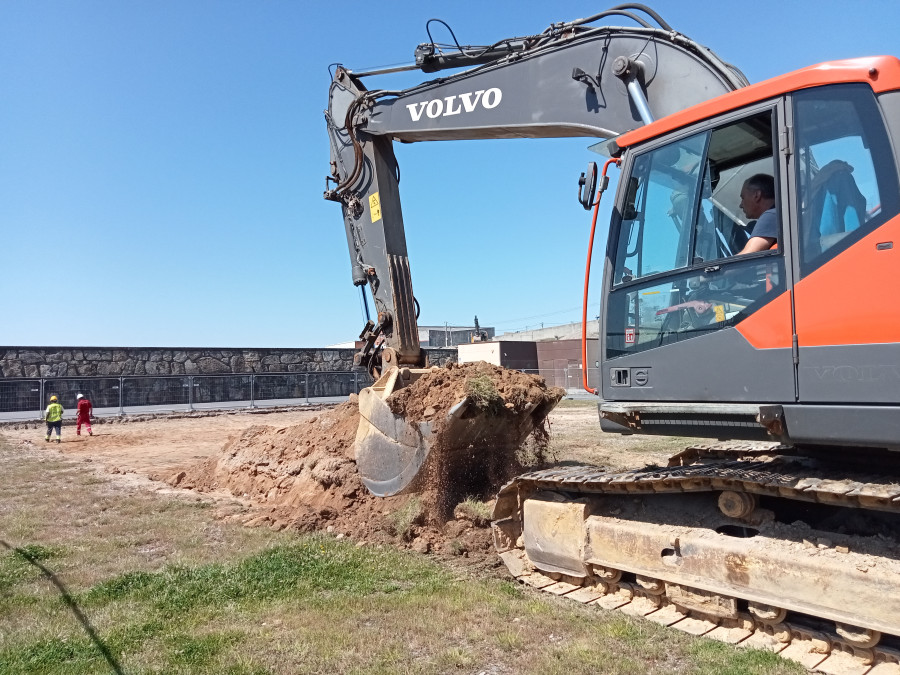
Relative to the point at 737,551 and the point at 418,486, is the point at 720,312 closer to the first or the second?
the point at 737,551

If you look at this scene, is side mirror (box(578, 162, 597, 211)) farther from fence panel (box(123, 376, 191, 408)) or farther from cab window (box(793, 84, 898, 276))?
fence panel (box(123, 376, 191, 408))

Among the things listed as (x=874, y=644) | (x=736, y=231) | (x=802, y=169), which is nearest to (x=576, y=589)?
(x=874, y=644)

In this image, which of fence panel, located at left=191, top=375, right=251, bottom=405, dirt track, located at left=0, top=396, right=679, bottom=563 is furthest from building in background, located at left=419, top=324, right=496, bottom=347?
dirt track, located at left=0, top=396, right=679, bottom=563

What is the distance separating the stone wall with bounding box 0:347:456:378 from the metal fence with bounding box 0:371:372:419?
42.4 inches

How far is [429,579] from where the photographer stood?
17.5 feet

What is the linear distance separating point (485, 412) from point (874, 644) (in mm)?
3670

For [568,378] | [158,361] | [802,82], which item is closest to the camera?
[802,82]

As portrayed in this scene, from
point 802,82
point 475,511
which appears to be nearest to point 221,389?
point 475,511

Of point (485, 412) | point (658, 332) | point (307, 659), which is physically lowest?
point (307, 659)

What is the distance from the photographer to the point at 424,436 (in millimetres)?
6582

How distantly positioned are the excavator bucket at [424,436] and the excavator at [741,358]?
1.13 meters

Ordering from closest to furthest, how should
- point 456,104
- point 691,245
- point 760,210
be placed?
point 760,210 → point 691,245 → point 456,104

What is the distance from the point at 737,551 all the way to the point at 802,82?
2.65 metres

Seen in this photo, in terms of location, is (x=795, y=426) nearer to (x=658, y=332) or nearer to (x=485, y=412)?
(x=658, y=332)
